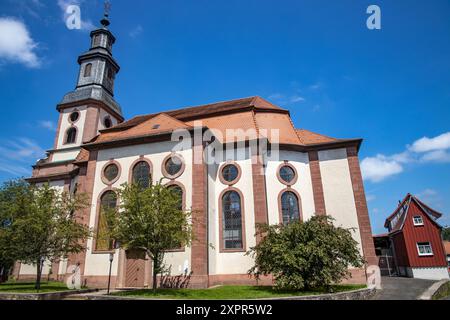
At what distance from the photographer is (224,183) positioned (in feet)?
73.4

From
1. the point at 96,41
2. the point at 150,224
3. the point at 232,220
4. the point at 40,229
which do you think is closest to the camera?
the point at 150,224

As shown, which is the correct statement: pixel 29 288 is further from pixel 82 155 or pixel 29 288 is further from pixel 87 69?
pixel 87 69

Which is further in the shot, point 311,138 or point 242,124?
point 311,138

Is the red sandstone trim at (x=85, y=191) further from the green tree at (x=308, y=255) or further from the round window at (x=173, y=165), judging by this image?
the green tree at (x=308, y=255)

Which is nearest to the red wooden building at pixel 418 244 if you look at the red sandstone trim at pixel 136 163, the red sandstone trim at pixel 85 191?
the red sandstone trim at pixel 136 163

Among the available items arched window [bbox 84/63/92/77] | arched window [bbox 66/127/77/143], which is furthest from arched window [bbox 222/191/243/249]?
arched window [bbox 84/63/92/77]

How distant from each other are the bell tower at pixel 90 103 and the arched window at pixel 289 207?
2117cm

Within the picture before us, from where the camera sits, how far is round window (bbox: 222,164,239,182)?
22.5 metres

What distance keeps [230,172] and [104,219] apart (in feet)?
32.2

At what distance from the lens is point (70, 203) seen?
19.8 metres

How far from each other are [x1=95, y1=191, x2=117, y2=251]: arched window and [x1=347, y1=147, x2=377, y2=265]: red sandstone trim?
56.6 feet

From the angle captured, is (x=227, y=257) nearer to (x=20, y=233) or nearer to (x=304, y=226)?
(x=304, y=226)

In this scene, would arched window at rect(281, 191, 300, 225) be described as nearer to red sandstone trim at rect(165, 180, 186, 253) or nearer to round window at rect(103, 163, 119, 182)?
red sandstone trim at rect(165, 180, 186, 253)

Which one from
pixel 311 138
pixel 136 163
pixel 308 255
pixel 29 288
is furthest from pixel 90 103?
pixel 308 255
